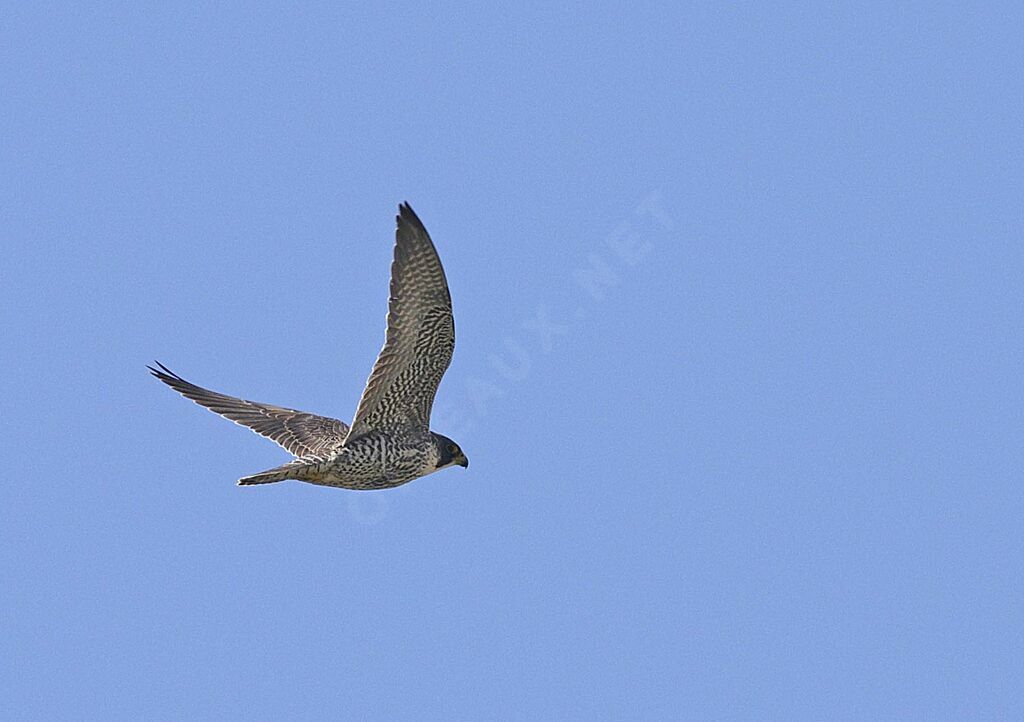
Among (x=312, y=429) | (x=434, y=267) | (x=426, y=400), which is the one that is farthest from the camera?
(x=312, y=429)

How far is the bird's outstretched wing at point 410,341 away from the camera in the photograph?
42.5ft

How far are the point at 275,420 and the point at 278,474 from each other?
253 centimetres

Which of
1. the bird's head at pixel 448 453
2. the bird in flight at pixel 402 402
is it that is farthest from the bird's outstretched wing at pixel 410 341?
the bird's head at pixel 448 453

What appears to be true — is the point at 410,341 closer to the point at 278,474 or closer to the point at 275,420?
the point at 278,474

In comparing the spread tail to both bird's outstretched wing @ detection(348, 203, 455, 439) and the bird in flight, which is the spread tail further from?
bird's outstretched wing @ detection(348, 203, 455, 439)

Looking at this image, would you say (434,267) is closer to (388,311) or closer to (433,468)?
(388,311)

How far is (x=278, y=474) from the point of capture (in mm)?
13242

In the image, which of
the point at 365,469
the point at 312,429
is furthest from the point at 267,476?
the point at 312,429

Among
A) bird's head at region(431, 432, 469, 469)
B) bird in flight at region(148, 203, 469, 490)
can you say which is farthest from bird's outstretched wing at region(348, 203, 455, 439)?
bird's head at region(431, 432, 469, 469)

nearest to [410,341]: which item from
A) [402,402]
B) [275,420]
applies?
[402,402]

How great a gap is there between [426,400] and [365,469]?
82 centimetres

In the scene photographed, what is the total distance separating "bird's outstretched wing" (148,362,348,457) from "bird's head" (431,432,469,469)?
88 centimetres

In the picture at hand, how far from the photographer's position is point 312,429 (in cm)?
1534

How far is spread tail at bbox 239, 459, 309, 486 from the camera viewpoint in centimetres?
1305
